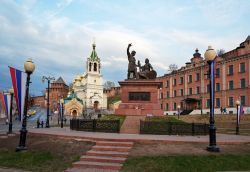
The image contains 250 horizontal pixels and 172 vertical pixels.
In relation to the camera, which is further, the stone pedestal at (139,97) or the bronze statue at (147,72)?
the bronze statue at (147,72)

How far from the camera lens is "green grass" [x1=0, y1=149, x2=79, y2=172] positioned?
423 inches

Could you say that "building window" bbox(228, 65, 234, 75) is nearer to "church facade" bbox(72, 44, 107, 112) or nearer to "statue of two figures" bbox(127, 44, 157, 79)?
"statue of two figures" bbox(127, 44, 157, 79)

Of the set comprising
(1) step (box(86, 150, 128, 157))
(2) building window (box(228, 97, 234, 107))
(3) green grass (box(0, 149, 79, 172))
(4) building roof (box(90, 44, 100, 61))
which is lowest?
(3) green grass (box(0, 149, 79, 172))

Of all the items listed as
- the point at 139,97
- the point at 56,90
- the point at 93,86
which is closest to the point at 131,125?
the point at 139,97

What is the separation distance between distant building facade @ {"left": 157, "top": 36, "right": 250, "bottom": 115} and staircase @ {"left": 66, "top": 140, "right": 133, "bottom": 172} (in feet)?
135

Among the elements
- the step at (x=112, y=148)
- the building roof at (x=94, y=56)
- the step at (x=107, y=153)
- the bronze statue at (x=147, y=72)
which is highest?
the building roof at (x=94, y=56)

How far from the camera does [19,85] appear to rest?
1474 cm

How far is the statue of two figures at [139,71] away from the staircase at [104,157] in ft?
47.5

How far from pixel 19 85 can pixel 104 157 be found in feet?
21.8

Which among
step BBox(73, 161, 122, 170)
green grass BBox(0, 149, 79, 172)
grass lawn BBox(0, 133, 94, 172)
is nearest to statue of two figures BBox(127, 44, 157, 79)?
grass lawn BBox(0, 133, 94, 172)

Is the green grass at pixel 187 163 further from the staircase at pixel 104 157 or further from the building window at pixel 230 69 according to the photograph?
the building window at pixel 230 69

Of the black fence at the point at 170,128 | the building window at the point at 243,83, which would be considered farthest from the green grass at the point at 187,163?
the building window at the point at 243,83

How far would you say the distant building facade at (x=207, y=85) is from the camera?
58969 mm

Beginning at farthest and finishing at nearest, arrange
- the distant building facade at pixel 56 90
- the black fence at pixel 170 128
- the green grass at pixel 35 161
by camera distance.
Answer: the distant building facade at pixel 56 90 → the black fence at pixel 170 128 → the green grass at pixel 35 161
